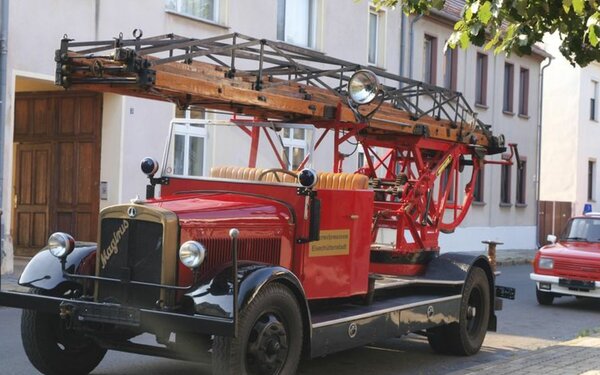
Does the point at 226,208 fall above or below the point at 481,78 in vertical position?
below

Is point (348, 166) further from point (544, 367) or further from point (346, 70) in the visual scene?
point (544, 367)

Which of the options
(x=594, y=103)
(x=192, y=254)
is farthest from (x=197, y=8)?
(x=594, y=103)

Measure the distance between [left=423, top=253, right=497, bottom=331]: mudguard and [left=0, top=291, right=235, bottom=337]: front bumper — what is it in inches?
161

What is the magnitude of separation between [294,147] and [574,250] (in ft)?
28.4

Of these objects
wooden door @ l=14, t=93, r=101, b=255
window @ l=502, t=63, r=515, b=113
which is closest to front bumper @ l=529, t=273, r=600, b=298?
wooden door @ l=14, t=93, r=101, b=255

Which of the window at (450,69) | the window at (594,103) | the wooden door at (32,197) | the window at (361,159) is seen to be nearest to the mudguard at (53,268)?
the window at (361,159)

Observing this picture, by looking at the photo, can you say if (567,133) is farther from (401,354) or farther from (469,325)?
(401,354)

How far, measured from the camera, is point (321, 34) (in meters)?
21.8

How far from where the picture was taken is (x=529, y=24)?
644 cm

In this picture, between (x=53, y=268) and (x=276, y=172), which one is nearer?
(x=53, y=268)

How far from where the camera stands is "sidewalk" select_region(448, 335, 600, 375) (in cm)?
802

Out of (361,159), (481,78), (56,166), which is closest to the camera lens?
Result: (361,159)

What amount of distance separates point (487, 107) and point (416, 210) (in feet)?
67.8

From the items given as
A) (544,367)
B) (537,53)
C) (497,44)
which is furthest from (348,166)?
(537,53)
